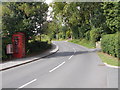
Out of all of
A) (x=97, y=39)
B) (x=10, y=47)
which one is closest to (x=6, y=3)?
(x=10, y=47)

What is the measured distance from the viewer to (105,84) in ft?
28.6

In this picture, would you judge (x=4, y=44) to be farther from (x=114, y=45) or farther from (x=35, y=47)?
(x=114, y=45)

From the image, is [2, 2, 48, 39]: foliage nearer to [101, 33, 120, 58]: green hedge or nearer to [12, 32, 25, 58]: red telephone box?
[12, 32, 25, 58]: red telephone box

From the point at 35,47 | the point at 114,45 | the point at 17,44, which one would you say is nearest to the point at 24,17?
the point at 17,44

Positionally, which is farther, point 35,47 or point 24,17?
point 35,47

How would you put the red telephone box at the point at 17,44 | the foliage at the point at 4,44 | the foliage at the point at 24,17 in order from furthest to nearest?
the foliage at the point at 24,17 < the red telephone box at the point at 17,44 < the foliage at the point at 4,44

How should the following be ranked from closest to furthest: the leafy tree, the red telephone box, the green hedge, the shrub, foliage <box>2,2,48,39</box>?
the green hedge < the leafy tree < the red telephone box < foliage <box>2,2,48,39</box> < the shrub

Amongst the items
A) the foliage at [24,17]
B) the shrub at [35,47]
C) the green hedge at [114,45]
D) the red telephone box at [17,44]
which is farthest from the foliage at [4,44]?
the green hedge at [114,45]

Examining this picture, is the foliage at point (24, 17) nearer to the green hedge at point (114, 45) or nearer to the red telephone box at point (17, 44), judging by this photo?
the red telephone box at point (17, 44)

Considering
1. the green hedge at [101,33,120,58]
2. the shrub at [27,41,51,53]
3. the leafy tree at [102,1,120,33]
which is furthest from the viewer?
the shrub at [27,41,51,53]

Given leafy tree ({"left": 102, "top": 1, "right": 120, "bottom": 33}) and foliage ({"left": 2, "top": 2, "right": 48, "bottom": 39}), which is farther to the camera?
foliage ({"left": 2, "top": 2, "right": 48, "bottom": 39})

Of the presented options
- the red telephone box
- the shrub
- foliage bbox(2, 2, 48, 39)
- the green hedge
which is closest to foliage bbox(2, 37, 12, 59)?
the red telephone box

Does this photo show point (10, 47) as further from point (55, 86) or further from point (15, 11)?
point (55, 86)

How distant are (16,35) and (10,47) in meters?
2.31
